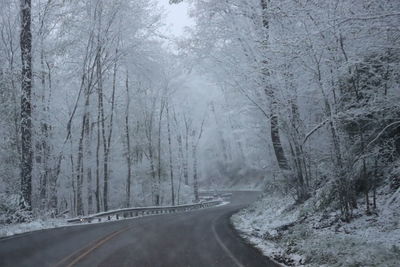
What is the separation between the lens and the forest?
365 inches

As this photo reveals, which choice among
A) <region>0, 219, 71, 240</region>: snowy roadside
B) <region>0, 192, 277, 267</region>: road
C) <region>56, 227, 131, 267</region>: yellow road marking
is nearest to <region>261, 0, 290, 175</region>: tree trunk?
<region>0, 192, 277, 267</region>: road

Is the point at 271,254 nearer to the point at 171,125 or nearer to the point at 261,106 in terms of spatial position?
the point at 261,106

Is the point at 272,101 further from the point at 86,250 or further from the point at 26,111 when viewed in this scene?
the point at 26,111

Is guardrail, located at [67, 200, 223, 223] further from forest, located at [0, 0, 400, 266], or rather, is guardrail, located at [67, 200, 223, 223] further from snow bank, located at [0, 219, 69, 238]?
forest, located at [0, 0, 400, 266]

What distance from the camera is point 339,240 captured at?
334 inches

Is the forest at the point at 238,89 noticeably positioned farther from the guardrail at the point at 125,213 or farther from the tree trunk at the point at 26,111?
the guardrail at the point at 125,213

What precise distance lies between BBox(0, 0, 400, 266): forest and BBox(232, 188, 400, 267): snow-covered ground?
15cm

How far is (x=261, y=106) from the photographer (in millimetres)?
16312

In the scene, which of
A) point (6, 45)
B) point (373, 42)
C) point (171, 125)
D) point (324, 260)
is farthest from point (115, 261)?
point (171, 125)

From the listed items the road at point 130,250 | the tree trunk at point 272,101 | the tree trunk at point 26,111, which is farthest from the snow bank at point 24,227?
the tree trunk at point 272,101

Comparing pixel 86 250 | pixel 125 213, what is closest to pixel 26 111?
pixel 125 213

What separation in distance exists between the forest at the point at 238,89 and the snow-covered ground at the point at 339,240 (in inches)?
6.1

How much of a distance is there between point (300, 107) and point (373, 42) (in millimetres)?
6937

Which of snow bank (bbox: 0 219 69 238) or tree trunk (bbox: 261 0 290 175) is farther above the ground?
tree trunk (bbox: 261 0 290 175)
